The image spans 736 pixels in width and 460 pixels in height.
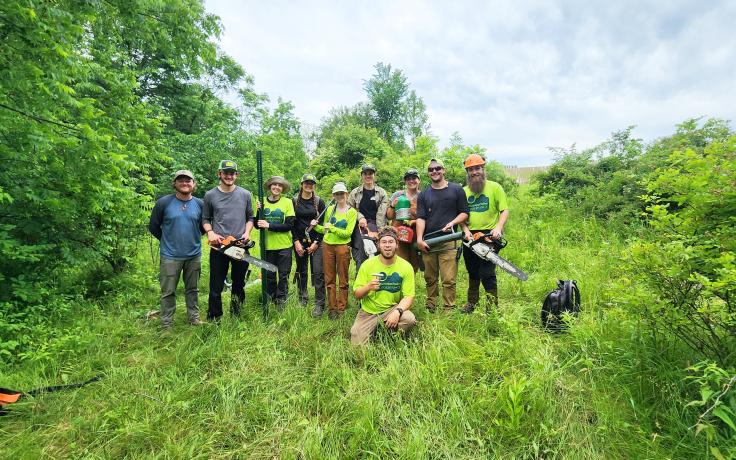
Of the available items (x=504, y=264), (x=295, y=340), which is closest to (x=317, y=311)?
(x=295, y=340)

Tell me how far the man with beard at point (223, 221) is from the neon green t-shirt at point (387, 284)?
1623mm

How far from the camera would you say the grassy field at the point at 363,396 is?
6.91ft

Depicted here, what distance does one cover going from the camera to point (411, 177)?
473cm

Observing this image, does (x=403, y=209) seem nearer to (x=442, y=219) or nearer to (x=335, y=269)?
(x=442, y=219)

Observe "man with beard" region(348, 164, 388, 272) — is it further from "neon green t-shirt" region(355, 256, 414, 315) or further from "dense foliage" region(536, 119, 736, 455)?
"dense foliage" region(536, 119, 736, 455)

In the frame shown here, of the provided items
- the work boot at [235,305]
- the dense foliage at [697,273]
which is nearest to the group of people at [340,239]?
the work boot at [235,305]

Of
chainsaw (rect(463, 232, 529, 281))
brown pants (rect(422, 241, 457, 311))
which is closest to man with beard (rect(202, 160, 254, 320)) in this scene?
brown pants (rect(422, 241, 457, 311))

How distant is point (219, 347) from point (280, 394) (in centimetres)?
103

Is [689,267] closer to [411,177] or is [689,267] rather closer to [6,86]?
[411,177]

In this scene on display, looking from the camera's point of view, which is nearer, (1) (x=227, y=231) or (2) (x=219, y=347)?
(2) (x=219, y=347)

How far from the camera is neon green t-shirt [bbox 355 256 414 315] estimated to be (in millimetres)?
3564

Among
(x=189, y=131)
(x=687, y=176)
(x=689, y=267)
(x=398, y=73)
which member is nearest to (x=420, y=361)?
(x=689, y=267)

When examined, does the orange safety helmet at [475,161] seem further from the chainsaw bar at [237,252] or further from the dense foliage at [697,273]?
the chainsaw bar at [237,252]

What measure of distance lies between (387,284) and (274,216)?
1.89 m
